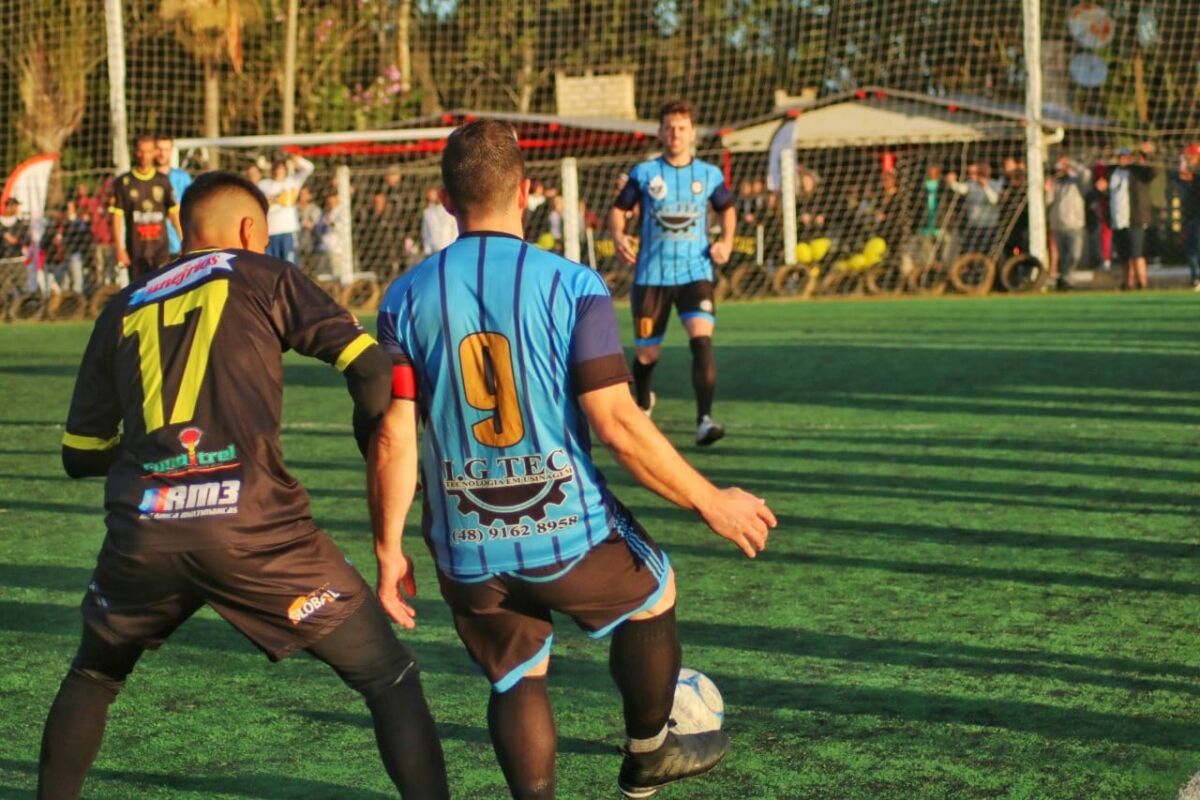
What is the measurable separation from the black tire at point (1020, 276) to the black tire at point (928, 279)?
1029 mm

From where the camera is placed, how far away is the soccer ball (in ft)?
13.6

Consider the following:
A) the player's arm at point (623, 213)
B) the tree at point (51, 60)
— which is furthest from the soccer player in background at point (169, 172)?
the tree at point (51, 60)

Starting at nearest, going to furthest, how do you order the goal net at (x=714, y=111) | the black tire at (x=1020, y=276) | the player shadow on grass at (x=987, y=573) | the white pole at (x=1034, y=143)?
the player shadow on grass at (x=987, y=573) → the black tire at (x=1020, y=276) → the white pole at (x=1034, y=143) → the goal net at (x=714, y=111)

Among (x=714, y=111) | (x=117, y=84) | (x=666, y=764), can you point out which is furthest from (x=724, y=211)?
(x=714, y=111)

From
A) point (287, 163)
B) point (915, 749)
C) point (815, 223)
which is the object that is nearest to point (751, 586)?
point (915, 749)

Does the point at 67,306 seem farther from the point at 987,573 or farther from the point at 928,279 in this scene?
the point at 987,573

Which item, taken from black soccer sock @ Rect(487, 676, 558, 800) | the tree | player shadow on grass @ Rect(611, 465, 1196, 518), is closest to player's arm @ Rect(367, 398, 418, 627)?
black soccer sock @ Rect(487, 676, 558, 800)

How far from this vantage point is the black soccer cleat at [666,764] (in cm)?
397

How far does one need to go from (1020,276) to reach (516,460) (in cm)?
2168

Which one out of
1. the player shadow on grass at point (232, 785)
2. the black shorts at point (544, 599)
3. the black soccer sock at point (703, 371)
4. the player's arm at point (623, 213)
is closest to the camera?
the black shorts at point (544, 599)

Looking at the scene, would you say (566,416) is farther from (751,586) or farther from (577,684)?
(751,586)

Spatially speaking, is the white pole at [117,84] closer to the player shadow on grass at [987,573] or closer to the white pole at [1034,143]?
the white pole at [1034,143]

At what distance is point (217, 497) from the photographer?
3568 millimetres

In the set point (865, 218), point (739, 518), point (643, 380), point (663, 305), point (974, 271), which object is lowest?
point (974, 271)
